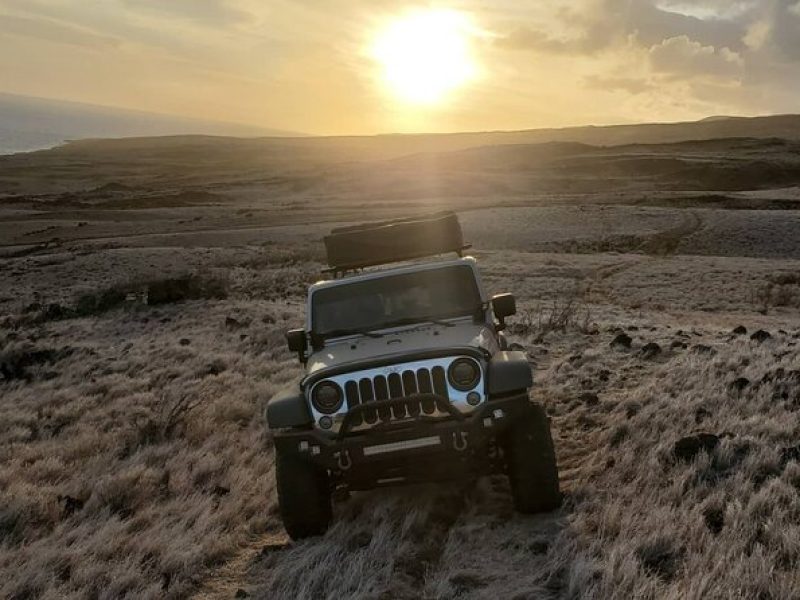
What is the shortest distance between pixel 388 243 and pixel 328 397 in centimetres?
308

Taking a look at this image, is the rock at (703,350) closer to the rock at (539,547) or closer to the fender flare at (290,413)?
the rock at (539,547)

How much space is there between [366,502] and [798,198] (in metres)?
59.2

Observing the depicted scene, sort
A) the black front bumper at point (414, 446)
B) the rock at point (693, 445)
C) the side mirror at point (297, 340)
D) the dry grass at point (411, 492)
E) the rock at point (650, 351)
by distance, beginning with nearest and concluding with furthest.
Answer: the dry grass at point (411, 492)
the black front bumper at point (414, 446)
the rock at point (693, 445)
the side mirror at point (297, 340)
the rock at point (650, 351)

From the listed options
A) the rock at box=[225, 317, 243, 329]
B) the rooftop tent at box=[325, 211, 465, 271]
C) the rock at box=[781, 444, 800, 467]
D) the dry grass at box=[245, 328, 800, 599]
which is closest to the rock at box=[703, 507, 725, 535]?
the dry grass at box=[245, 328, 800, 599]

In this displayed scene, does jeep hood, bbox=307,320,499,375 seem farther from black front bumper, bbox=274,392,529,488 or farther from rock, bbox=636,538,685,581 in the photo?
rock, bbox=636,538,685,581

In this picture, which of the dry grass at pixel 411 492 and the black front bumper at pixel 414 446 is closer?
the dry grass at pixel 411 492

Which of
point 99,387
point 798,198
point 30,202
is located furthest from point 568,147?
point 99,387

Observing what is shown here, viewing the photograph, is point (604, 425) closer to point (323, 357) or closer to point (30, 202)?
point (323, 357)

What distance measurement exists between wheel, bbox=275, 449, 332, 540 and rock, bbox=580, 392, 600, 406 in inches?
188

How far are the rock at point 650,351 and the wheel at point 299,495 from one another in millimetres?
7823

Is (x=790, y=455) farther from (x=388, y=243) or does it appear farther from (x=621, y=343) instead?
(x=621, y=343)

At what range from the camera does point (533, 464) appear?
6473mm

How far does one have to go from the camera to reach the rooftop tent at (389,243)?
9.23 meters

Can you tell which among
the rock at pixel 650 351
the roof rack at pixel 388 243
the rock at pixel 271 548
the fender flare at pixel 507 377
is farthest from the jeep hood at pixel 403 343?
the rock at pixel 650 351
